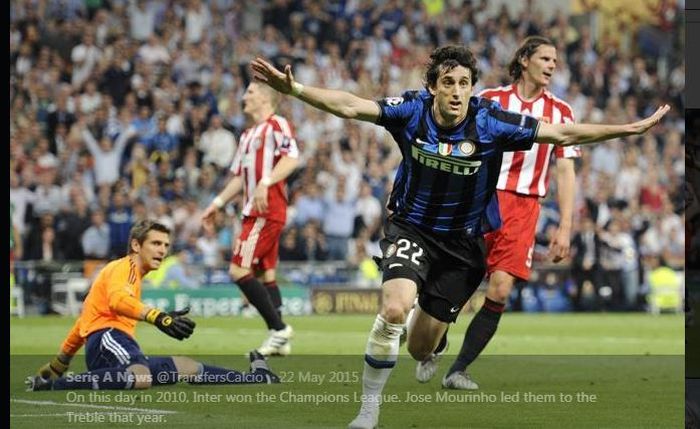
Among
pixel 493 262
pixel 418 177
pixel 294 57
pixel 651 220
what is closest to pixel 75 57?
pixel 294 57

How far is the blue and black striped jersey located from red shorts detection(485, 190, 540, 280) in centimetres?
227

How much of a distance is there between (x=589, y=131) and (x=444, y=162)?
3.14 ft

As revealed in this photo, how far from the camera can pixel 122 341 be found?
10352 mm

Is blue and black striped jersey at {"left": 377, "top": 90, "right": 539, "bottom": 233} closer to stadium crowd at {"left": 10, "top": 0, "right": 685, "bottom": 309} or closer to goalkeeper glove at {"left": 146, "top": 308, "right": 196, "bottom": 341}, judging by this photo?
goalkeeper glove at {"left": 146, "top": 308, "right": 196, "bottom": 341}

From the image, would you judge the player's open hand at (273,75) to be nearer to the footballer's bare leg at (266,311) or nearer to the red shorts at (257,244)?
the footballer's bare leg at (266,311)

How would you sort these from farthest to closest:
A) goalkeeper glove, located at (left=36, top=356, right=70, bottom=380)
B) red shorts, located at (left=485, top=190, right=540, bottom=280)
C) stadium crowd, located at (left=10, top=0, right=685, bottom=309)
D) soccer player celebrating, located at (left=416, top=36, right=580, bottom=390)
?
stadium crowd, located at (left=10, top=0, right=685, bottom=309) → red shorts, located at (left=485, top=190, right=540, bottom=280) → soccer player celebrating, located at (left=416, top=36, right=580, bottom=390) → goalkeeper glove, located at (left=36, top=356, right=70, bottom=380)

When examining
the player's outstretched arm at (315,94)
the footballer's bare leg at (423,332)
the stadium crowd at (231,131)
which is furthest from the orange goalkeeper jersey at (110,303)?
the stadium crowd at (231,131)

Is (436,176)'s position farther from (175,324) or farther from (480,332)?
(480,332)

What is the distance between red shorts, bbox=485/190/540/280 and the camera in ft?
36.8

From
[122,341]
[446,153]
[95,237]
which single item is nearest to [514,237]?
[446,153]

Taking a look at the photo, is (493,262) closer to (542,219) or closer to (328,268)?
(328,268)

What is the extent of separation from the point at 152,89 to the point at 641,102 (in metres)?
12.2

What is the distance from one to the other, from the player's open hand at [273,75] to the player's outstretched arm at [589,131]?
1586 mm

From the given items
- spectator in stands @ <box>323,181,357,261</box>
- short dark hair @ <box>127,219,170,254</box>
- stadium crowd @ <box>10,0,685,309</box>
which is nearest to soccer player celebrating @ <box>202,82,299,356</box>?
short dark hair @ <box>127,219,170,254</box>
